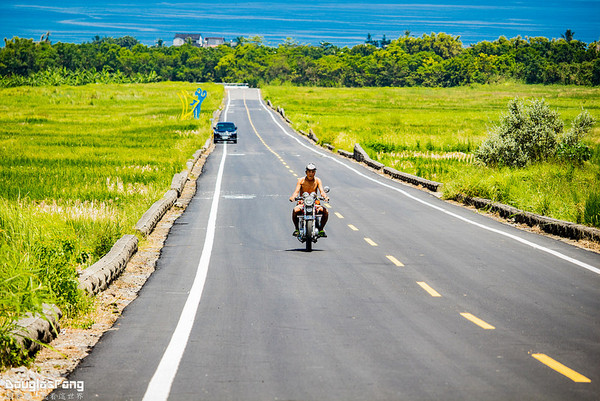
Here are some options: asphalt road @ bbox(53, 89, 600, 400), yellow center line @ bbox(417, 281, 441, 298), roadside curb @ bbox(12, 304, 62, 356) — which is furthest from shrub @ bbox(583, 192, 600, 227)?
roadside curb @ bbox(12, 304, 62, 356)

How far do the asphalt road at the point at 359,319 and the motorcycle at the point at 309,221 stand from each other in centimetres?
27

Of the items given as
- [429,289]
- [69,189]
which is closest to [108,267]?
[429,289]

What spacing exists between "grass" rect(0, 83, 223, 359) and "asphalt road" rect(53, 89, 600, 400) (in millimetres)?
1081

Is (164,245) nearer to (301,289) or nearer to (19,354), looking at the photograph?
(301,289)

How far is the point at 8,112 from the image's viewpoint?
73438 millimetres

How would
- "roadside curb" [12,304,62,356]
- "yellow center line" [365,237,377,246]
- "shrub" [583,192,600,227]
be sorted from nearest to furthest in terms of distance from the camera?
"roadside curb" [12,304,62,356], "yellow center line" [365,237,377,246], "shrub" [583,192,600,227]

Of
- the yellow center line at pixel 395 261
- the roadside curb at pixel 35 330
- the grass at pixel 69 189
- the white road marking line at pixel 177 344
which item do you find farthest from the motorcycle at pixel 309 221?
the roadside curb at pixel 35 330

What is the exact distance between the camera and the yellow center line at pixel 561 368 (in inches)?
268

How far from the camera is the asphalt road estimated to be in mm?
6770

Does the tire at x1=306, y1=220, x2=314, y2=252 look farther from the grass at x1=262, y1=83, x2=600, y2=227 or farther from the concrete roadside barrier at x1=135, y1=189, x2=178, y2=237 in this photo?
the grass at x1=262, y1=83, x2=600, y2=227

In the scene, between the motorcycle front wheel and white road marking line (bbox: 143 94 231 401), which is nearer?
white road marking line (bbox: 143 94 231 401)

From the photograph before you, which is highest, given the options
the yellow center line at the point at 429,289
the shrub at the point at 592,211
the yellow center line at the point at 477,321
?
the shrub at the point at 592,211

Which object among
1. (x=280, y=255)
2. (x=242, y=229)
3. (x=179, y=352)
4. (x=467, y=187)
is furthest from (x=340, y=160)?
(x=179, y=352)

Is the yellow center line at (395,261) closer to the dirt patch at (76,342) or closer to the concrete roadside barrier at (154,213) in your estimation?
the dirt patch at (76,342)
